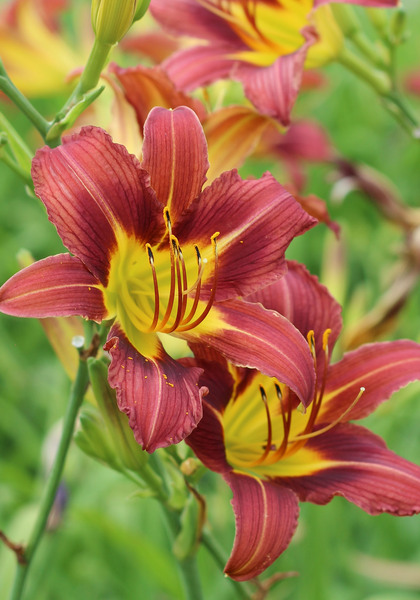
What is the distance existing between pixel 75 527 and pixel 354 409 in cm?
115

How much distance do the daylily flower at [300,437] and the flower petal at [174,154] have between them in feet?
0.54

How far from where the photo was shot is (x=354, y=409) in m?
0.94

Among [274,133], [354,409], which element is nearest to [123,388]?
[354,409]

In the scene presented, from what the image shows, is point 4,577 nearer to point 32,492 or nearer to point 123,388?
point 32,492

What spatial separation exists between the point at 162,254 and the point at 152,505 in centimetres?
96

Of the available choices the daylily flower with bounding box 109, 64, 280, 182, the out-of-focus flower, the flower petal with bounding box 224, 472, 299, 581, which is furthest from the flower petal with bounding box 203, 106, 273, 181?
the out-of-focus flower

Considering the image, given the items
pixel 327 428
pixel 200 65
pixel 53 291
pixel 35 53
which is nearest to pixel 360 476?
pixel 327 428

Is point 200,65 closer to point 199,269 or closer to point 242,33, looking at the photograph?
point 242,33

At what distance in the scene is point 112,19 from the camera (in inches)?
34.1

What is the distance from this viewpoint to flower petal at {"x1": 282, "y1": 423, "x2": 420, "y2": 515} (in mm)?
852

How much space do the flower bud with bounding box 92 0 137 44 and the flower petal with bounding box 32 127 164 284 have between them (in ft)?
0.46

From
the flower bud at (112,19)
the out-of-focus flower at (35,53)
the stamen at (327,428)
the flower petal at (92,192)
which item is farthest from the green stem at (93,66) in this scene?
the out-of-focus flower at (35,53)

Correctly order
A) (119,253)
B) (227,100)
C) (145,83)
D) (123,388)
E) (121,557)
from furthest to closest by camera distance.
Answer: (121,557)
(227,100)
(145,83)
(119,253)
(123,388)

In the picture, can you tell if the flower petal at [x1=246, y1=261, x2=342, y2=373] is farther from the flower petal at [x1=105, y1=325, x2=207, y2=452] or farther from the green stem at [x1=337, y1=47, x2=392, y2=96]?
the green stem at [x1=337, y1=47, x2=392, y2=96]
